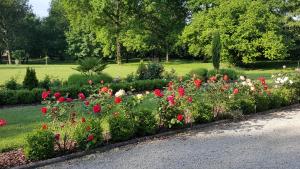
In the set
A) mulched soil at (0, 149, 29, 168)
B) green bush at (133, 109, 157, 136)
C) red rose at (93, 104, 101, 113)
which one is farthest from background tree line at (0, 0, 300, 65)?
mulched soil at (0, 149, 29, 168)

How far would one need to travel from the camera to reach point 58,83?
14.9 meters

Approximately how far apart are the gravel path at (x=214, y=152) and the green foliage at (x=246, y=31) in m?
23.1

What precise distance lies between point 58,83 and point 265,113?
8.49 metres

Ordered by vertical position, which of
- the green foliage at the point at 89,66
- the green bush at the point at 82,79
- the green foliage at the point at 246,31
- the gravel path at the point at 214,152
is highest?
the green foliage at the point at 246,31

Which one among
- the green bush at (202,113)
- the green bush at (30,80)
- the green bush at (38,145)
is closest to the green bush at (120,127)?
the green bush at (38,145)

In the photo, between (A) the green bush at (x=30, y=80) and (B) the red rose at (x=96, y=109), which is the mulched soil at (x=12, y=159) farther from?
(A) the green bush at (x=30, y=80)

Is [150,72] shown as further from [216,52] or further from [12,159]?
[12,159]

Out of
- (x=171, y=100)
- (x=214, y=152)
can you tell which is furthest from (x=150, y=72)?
(x=214, y=152)

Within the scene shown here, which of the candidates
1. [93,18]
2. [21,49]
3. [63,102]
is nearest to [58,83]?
[63,102]

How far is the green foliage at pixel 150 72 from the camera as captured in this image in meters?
17.7

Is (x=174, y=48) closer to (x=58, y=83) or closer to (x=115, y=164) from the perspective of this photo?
(x=58, y=83)

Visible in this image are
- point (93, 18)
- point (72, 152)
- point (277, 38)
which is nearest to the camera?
point (72, 152)

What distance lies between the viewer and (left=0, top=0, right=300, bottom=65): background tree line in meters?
31.2

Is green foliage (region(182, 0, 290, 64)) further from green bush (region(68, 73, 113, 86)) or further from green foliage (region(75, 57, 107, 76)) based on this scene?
green bush (region(68, 73, 113, 86))
